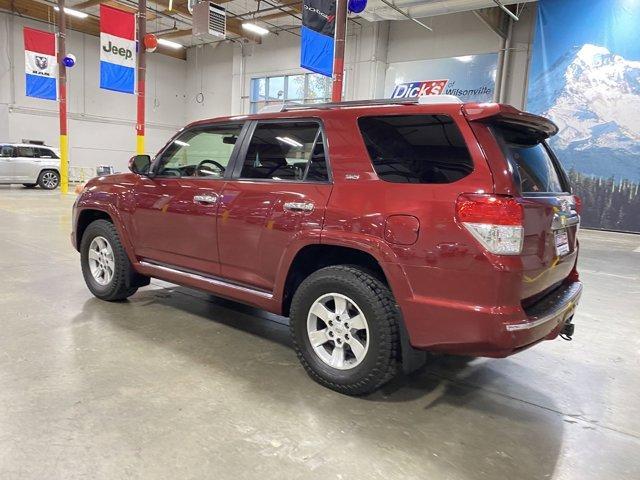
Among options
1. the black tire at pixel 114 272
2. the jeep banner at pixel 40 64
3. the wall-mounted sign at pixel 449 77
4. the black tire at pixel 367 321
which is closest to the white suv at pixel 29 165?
the jeep banner at pixel 40 64

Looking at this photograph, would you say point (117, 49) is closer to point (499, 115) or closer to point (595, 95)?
point (595, 95)

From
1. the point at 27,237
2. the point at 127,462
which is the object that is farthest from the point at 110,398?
the point at 27,237

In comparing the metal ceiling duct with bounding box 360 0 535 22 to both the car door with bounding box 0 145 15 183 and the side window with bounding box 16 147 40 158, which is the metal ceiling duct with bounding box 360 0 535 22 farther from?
the car door with bounding box 0 145 15 183

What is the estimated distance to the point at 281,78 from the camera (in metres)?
22.1

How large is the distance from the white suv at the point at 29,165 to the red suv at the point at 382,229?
16233 millimetres

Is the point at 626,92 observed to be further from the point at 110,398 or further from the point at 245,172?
the point at 110,398

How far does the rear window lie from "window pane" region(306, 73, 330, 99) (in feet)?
60.7

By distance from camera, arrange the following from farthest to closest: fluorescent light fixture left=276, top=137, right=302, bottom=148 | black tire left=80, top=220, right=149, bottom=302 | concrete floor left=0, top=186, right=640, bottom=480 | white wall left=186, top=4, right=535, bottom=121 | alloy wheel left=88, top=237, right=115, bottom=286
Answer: white wall left=186, top=4, right=535, bottom=121 → alloy wheel left=88, top=237, right=115, bottom=286 → black tire left=80, top=220, right=149, bottom=302 → fluorescent light fixture left=276, top=137, right=302, bottom=148 → concrete floor left=0, top=186, right=640, bottom=480

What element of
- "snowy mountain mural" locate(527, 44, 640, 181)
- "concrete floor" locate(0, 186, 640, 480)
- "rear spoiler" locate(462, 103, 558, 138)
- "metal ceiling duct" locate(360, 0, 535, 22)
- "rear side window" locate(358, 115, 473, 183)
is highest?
"metal ceiling duct" locate(360, 0, 535, 22)

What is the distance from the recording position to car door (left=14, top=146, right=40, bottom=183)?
16.8 m

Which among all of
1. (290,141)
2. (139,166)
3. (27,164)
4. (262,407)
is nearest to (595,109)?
(290,141)

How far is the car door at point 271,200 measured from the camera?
279 cm

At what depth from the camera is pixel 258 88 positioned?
23156 mm

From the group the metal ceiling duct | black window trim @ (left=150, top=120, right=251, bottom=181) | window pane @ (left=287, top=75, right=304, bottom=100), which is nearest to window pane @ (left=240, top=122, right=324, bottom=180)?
black window trim @ (left=150, top=120, right=251, bottom=181)
